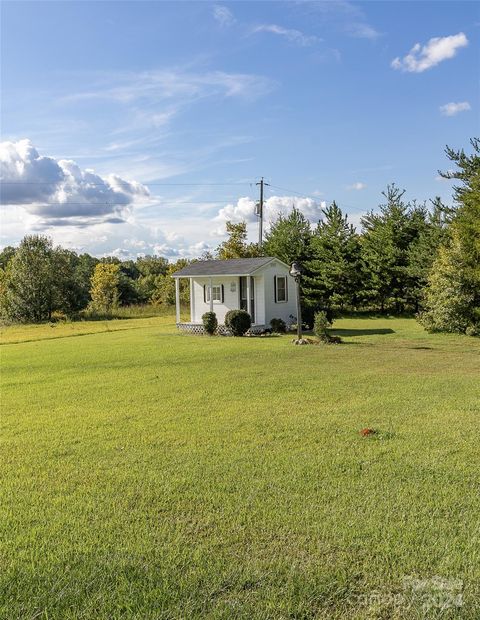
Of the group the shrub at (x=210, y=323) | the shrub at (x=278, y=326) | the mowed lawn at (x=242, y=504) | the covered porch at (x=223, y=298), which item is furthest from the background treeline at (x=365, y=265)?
the mowed lawn at (x=242, y=504)

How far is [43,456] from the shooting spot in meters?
4.85

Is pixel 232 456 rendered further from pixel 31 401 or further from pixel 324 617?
pixel 31 401

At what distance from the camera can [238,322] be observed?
19.1 m

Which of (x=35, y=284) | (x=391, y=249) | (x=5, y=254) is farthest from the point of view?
(x=5, y=254)

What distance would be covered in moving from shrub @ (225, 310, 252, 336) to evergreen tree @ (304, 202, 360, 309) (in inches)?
454

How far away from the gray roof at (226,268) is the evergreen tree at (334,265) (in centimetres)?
915

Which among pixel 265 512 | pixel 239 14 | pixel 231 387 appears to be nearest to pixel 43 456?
pixel 265 512

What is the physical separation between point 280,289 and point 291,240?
33.5 ft

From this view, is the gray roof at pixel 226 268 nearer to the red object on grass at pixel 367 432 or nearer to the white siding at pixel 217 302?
the white siding at pixel 217 302

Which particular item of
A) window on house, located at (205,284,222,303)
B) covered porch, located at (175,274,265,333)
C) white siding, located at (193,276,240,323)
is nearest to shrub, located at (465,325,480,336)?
covered porch, located at (175,274,265,333)

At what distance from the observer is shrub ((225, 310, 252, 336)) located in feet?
62.7

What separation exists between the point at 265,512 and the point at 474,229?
→ 17.7 metres

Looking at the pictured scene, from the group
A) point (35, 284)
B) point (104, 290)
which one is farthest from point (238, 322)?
point (104, 290)

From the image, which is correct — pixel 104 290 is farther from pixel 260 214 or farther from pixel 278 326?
pixel 278 326
